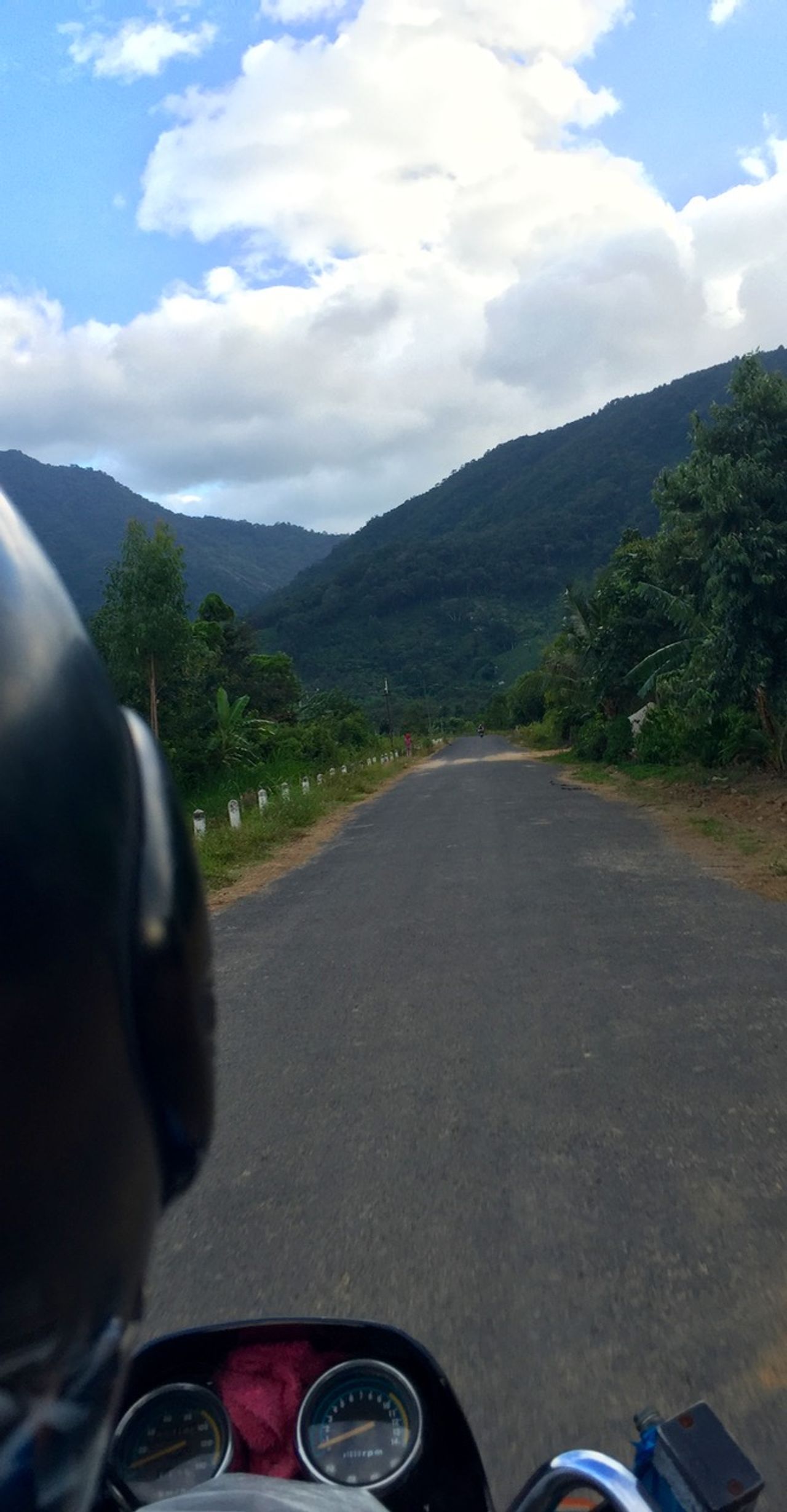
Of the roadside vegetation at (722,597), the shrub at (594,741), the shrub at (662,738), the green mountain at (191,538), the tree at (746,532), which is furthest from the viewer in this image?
the green mountain at (191,538)

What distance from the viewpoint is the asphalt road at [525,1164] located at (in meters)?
2.10

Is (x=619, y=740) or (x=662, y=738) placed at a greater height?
(x=662, y=738)

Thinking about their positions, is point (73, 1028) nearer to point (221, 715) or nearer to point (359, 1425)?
point (359, 1425)

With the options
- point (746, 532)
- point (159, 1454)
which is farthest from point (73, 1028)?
point (746, 532)

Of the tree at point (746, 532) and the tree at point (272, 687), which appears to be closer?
the tree at point (746, 532)

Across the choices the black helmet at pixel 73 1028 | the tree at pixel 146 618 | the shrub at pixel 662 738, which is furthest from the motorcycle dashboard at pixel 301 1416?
the shrub at pixel 662 738

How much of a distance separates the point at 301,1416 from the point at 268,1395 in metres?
0.05

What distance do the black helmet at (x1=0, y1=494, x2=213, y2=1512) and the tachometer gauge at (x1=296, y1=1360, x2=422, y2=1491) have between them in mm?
758

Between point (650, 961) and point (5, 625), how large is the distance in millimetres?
5009

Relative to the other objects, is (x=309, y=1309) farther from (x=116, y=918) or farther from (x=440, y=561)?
(x=440, y=561)

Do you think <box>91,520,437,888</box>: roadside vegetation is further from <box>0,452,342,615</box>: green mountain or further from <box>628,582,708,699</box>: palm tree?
<box>628,582,708,699</box>: palm tree

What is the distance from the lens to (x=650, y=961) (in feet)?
17.2

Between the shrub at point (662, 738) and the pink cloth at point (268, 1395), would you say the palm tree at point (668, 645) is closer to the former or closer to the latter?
the shrub at point (662, 738)

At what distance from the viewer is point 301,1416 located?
4.19ft
